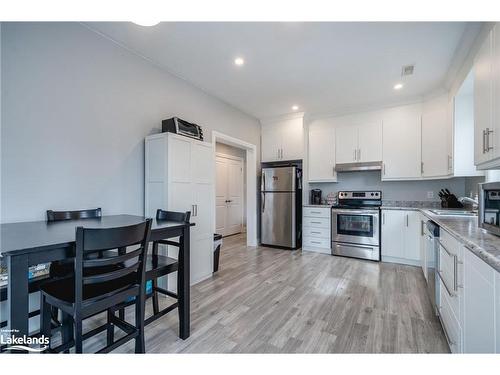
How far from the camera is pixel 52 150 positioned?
192 cm

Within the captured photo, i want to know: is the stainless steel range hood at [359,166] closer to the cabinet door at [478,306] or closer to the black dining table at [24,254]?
the cabinet door at [478,306]

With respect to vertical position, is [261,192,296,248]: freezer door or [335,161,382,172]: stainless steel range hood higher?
[335,161,382,172]: stainless steel range hood

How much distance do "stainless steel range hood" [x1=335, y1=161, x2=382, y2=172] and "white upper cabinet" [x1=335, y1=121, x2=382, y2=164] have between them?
0.07m

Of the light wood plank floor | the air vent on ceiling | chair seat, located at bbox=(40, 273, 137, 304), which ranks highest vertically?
the air vent on ceiling

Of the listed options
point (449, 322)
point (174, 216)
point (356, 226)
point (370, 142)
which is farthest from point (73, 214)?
point (370, 142)

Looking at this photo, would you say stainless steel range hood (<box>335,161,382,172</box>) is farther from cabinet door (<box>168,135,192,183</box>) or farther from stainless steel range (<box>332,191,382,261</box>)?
cabinet door (<box>168,135,192,183</box>)

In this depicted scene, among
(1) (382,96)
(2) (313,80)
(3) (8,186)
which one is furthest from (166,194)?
(1) (382,96)

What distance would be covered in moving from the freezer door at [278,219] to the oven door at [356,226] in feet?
2.56

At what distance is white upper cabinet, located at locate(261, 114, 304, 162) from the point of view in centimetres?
451

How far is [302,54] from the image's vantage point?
8.31ft

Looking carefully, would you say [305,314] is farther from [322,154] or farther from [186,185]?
[322,154]

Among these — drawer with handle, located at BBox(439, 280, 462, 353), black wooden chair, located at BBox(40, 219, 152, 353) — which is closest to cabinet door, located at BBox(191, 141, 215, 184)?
black wooden chair, located at BBox(40, 219, 152, 353)

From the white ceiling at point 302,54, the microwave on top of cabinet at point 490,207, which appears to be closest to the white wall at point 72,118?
the white ceiling at point 302,54
